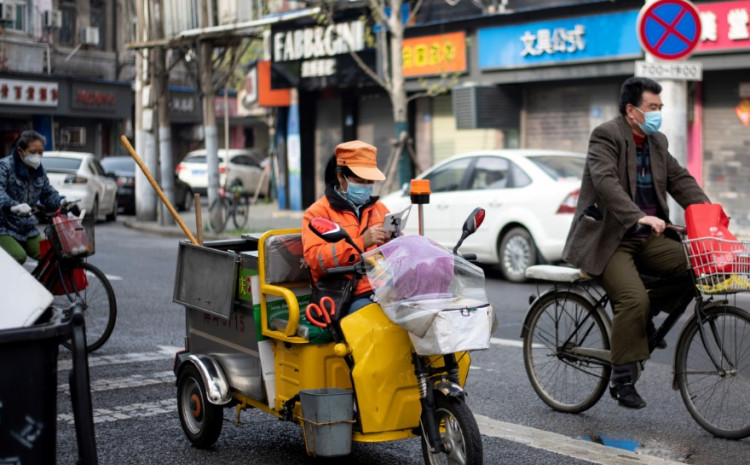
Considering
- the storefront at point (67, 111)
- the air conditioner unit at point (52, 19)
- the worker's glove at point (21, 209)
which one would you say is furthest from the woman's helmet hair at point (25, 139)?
the air conditioner unit at point (52, 19)

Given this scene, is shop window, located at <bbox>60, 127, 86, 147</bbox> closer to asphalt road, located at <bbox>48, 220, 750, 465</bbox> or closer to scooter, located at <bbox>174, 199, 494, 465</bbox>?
asphalt road, located at <bbox>48, 220, 750, 465</bbox>

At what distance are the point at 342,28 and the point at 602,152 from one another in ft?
65.0

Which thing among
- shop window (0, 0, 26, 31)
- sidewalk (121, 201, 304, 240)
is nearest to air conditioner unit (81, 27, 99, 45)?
shop window (0, 0, 26, 31)

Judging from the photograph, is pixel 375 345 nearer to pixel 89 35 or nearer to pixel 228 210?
pixel 228 210

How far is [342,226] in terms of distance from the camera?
5.48 meters

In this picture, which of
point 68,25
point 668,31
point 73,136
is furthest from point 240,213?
point 73,136

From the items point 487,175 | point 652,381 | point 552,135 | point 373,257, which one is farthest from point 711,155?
point 373,257

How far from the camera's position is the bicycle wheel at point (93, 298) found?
9117 millimetres

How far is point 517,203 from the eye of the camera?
13594 millimetres

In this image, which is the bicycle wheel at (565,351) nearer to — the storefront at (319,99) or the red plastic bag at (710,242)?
the red plastic bag at (710,242)

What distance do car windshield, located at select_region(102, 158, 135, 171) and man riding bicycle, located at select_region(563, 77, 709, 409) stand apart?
24.3 m

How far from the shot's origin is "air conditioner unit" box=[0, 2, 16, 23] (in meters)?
37.1

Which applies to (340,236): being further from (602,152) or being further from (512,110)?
(512,110)

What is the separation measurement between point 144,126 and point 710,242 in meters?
20.8
